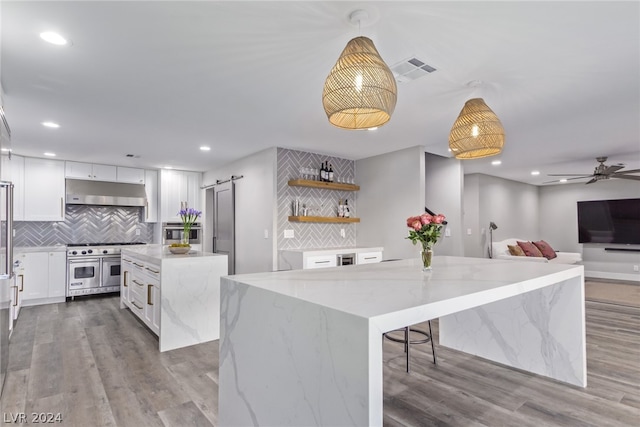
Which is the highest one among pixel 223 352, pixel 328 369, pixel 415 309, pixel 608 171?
pixel 608 171

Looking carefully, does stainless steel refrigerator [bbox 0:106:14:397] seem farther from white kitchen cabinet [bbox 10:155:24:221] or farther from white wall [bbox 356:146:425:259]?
white wall [bbox 356:146:425:259]

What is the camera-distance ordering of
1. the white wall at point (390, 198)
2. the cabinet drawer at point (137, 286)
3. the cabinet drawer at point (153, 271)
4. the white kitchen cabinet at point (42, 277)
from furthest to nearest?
the white kitchen cabinet at point (42, 277) < the white wall at point (390, 198) < the cabinet drawer at point (137, 286) < the cabinet drawer at point (153, 271)

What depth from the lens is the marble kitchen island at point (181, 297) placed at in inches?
129

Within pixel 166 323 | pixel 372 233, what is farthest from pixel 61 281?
pixel 372 233

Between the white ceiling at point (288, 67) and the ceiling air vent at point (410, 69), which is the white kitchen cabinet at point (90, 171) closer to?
the white ceiling at point (288, 67)

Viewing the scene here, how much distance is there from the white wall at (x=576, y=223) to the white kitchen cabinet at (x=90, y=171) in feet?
33.2

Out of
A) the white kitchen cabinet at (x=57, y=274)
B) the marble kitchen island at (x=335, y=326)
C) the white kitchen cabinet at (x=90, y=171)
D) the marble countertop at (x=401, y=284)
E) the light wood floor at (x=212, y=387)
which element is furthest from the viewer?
the white kitchen cabinet at (x=90, y=171)

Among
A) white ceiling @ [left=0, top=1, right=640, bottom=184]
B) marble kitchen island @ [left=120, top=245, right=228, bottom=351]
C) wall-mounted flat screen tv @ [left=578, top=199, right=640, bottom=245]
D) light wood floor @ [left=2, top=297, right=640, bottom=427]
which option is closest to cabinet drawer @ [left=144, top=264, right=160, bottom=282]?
marble kitchen island @ [left=120, top=245, right=228, bottom=351]

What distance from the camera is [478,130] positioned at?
91.3 inches

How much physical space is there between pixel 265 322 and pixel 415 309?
0.65 metres

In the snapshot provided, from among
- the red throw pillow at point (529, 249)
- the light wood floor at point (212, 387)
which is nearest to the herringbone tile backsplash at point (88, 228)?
the light wood floor at point (212, 387)

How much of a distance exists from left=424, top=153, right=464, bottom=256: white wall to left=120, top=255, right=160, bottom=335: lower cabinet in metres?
3.97

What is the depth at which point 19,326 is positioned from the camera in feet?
13.2

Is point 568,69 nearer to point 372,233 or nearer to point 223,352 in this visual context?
point 223,352
